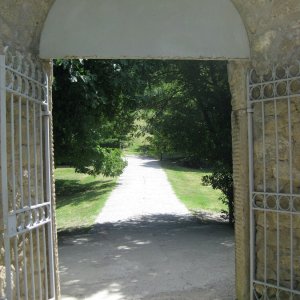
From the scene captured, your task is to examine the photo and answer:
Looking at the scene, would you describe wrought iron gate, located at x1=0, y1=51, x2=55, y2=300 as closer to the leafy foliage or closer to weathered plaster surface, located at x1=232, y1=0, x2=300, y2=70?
weathered plaster surface, located at x1=232, y1=0, x2=300, y2=70

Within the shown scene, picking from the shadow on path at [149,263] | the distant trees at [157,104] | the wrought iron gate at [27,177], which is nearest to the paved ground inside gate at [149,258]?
the shadow on path at [149,263]

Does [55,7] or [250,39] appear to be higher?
[55,7]

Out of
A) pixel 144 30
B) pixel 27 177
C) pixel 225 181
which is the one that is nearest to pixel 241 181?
pixel 144 30

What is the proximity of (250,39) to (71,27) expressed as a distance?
2.02m

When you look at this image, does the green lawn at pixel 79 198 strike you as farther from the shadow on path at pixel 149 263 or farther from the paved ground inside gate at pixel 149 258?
the shadow on path at pixel 149 263

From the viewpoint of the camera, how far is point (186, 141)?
11.2 metres

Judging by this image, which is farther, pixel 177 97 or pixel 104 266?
pixel 177 97

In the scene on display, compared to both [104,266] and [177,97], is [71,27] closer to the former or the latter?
[104,266]

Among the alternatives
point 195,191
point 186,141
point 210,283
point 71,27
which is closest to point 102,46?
point 71,27

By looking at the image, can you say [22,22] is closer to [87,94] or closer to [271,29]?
[271,29]

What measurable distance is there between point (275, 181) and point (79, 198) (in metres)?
15.9

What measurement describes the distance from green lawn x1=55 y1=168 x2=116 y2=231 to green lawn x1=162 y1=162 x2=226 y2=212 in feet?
11.7

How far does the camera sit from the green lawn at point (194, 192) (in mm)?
16531

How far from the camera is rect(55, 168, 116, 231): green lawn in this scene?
1392cm
